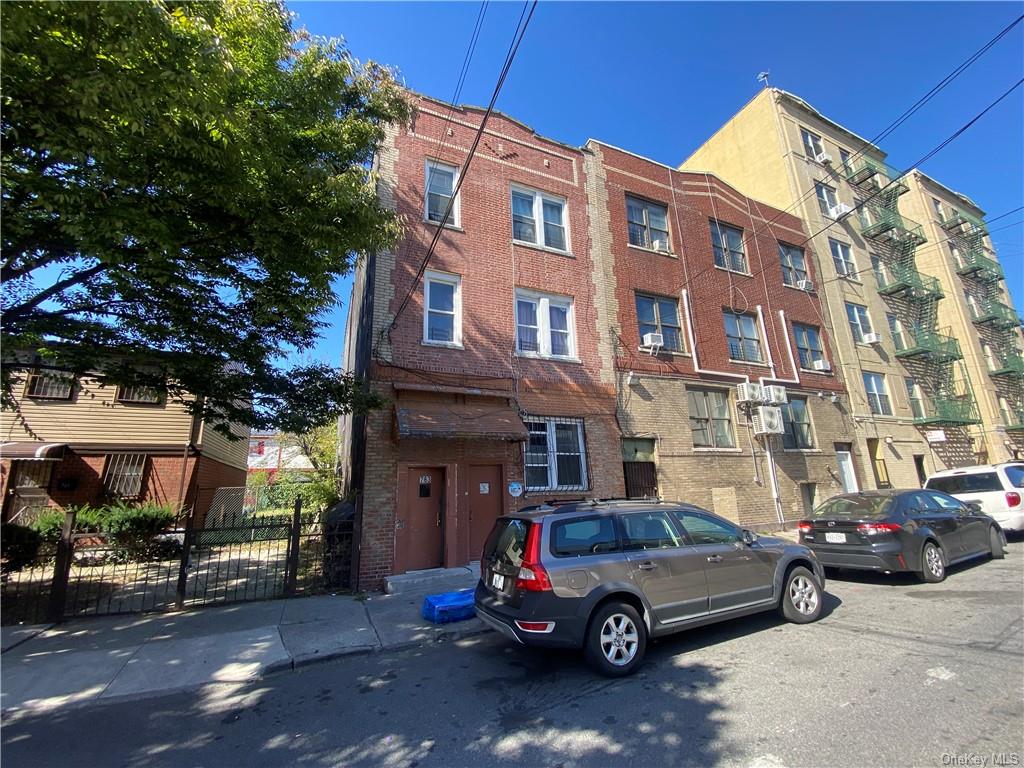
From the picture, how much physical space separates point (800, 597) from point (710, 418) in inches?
344

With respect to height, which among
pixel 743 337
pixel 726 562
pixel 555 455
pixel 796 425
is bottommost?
pixel 726 562

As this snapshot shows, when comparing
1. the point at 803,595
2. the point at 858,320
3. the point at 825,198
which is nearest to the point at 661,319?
the point at 803,595

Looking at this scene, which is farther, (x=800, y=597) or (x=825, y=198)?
(x=825, y=198)

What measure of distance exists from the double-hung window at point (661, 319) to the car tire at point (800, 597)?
342 inches

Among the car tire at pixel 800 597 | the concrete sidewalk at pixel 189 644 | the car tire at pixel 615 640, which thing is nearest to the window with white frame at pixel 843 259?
the car tire at pixel 800 597

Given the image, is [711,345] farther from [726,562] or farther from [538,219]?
[726,562]

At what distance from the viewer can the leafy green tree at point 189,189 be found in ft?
13.3

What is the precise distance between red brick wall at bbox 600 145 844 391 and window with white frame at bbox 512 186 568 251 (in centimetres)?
174

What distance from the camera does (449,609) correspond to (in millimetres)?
6609

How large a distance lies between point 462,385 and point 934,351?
22.3 metres

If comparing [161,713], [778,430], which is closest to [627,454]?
[778,430]

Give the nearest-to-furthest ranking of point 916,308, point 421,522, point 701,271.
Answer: point 421,522
point 701,271
point 916,308

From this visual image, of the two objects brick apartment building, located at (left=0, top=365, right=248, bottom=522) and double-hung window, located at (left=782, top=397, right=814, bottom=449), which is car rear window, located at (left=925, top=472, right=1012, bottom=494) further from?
brick apartment building, located at (left=0, top=365, right=248, bottom=522)

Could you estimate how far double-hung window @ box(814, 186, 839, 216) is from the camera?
20.8 metres
